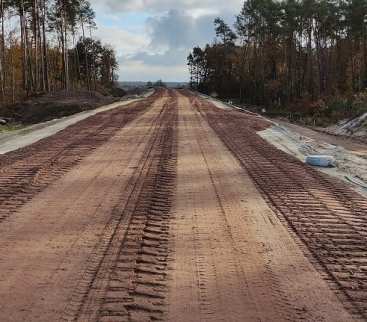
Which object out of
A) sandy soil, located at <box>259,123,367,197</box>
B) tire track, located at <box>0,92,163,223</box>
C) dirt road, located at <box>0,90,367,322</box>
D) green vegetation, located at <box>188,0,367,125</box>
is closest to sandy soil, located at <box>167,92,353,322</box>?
dirt road, located at <box>0,90,367,322</box>

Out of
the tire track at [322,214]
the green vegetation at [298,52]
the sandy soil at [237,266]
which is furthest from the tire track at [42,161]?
the green vegetation at [298,52]

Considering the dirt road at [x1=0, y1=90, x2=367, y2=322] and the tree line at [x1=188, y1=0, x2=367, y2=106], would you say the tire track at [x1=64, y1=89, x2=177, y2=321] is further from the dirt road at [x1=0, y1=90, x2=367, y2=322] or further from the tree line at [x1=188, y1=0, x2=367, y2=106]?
the tree line at [x1=188, y1=0, x2=367, y2=106]

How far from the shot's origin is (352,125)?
24000 mm

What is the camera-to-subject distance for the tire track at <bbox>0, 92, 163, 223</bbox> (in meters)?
8.52

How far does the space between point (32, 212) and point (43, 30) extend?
132 feet

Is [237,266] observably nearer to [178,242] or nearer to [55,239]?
[178,242]

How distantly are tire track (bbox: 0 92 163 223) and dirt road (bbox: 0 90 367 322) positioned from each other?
0.20 ft

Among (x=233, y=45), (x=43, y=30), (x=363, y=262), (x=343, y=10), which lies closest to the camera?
(x=363, y=262)

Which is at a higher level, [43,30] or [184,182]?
[43,30]

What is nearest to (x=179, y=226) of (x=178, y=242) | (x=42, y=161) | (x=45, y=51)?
(x=178, y=242)

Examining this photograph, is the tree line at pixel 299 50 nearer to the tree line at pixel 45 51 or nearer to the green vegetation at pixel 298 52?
the green vegetation at pixel 298 52

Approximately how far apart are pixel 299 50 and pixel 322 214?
5396 centimetres

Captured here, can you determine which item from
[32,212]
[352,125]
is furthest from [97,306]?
[352,125]

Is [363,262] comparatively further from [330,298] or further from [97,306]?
[97,306]
